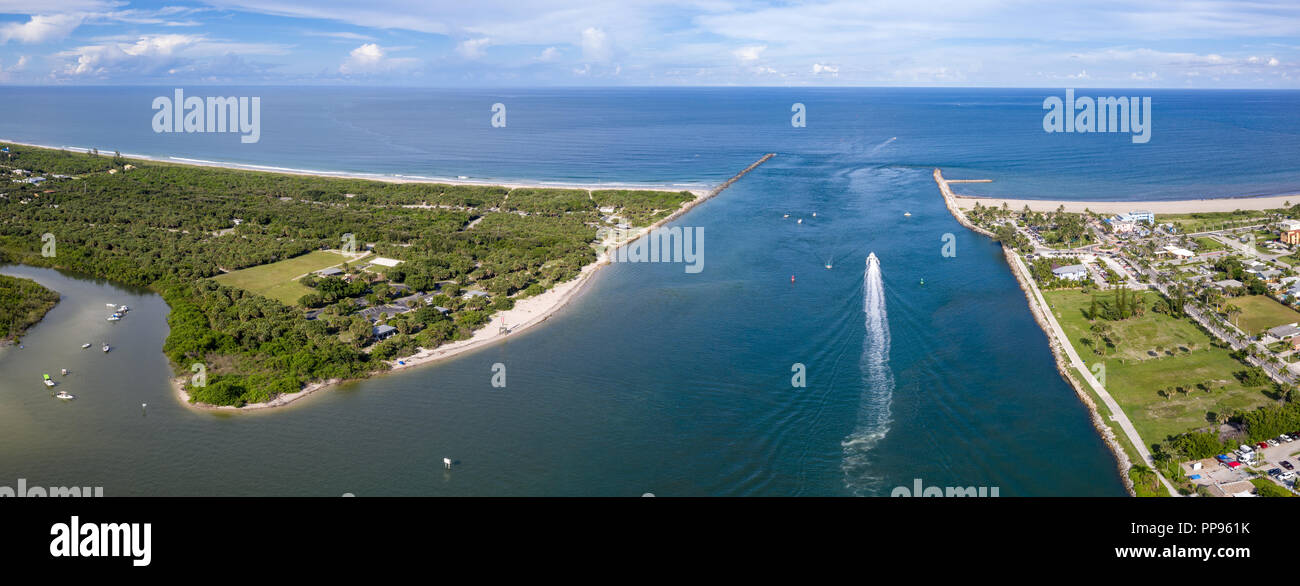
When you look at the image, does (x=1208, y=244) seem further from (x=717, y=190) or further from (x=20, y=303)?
(x=20, y=303)

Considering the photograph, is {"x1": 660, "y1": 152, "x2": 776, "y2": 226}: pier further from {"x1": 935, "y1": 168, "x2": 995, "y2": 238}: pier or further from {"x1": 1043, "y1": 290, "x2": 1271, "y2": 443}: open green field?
{"x1": 1043, "y1": 290, "x2": 1271, "y2": 443}: open green field

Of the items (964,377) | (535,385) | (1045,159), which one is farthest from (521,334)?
(1045,159)

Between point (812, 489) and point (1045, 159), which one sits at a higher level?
point (1045, 159)

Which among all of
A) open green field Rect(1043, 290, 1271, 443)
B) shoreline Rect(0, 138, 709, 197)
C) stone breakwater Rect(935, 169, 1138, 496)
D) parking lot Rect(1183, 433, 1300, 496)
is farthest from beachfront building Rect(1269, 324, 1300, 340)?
shoreline Rect(0, 138, 709, 197)

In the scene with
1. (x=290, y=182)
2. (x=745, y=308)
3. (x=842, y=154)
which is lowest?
(x=745, y=308)

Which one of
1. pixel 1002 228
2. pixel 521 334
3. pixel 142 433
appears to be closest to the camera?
A: pixel 142 433

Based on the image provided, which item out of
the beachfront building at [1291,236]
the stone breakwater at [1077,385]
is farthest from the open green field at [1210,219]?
the stone breakwater at [1077,385]

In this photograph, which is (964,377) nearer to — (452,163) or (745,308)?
(745,308)
